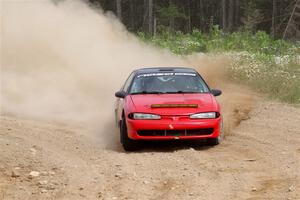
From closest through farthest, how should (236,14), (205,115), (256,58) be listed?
(205,115) → (256,58) → (236,14)

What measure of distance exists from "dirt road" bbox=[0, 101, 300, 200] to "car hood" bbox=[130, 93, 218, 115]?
71 centimetres

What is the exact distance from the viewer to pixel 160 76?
12375 mm

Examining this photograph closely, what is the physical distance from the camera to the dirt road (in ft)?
25.2

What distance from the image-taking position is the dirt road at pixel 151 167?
302 inches

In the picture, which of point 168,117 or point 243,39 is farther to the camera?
point 243,39

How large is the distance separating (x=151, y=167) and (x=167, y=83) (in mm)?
3438

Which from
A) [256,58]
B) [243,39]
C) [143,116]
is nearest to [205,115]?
[143,116]

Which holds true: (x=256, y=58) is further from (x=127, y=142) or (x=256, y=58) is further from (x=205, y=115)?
(x=127, y=142)

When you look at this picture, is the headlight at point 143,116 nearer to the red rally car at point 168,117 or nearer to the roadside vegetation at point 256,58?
the red rally car at point 168,117

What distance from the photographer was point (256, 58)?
23.5 metres

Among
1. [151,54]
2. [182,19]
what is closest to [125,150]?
[151,54]

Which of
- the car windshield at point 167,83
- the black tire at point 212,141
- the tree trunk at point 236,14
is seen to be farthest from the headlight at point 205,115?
the tree trunk at point 236,14

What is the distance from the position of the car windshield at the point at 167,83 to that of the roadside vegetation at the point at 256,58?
4929 mm

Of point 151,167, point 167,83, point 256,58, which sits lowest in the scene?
point 256,58
